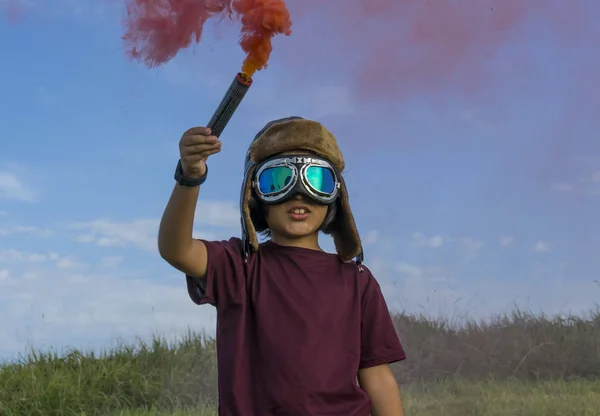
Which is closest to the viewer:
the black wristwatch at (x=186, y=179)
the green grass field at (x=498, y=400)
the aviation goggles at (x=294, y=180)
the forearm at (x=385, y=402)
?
the black wristwatch at (x=186, y=179)

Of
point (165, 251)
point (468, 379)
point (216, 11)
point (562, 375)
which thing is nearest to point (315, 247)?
point (165, 251)

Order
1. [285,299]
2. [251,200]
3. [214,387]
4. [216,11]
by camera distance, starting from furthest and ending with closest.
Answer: [214,387] → [251,200] → [285,299] → [216,11]

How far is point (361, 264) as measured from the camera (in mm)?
3516

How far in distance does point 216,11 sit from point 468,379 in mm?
6171

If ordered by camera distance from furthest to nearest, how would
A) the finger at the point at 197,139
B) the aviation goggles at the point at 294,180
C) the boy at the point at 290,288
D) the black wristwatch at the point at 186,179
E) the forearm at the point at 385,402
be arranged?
the forearm at the point at 385,402
the aviation goggles at the point at 294,180
the boy at the point at 290,288
the black wristwatch at the point at 186,179
the finger at the point at 197,139

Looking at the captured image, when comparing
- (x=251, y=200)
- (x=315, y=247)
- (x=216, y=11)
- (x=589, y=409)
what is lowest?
(x=589, y=409)

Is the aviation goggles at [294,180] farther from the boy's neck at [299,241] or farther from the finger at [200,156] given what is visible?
the finger at [200,156]

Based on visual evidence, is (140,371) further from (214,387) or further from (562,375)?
(562,375)

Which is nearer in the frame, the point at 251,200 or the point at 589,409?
the point at 251,200

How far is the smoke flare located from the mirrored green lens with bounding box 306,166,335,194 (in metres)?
0.66

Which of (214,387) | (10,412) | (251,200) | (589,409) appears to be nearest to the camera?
(251,200)

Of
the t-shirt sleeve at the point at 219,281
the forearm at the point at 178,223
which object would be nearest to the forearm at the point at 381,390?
the t-shirt sleeve at the point at 219,281

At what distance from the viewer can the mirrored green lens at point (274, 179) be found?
3.29 metres

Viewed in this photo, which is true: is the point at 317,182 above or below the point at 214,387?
above
